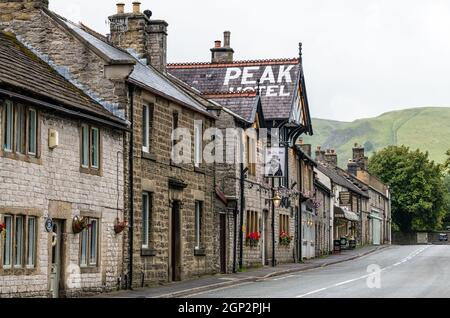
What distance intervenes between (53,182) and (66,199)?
932 millimetres

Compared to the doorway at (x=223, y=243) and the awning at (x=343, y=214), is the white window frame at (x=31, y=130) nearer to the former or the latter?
the doorway at (x=223, y=243)

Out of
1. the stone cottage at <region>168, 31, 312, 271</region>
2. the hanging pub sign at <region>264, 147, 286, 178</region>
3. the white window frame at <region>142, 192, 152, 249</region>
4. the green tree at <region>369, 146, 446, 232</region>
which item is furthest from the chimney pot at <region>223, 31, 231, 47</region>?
the green tree at <region>369, 146, 446, 232</region>

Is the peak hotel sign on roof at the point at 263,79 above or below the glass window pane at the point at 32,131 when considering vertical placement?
above

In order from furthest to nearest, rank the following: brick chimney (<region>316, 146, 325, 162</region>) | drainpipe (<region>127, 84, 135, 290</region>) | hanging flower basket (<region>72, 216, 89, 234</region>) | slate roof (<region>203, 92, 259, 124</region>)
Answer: brick chimney (<region>316, 146, 325, 162</region>), slate roof (<region>203, 92, 259, 124</region>), drainpipe (<region>127, 84, 135, 290</region>), hanging flower basket (<region>72, 216, 89, 234</region>)

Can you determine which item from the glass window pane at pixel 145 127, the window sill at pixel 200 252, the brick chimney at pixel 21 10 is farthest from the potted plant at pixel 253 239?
the brick chimney at pixel 21 10

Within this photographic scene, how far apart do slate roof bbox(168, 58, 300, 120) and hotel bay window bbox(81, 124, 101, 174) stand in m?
22.2

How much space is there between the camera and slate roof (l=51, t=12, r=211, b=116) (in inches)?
1286

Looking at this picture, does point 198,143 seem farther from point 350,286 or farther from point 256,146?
point 350,286

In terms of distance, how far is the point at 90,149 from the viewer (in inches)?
1181

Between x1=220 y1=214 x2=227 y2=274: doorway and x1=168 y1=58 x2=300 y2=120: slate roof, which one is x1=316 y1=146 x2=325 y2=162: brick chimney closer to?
x1=168 y1=58 x2=300 y2=120: slate roof

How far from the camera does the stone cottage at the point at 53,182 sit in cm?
2559

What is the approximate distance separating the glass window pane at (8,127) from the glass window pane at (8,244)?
174cm

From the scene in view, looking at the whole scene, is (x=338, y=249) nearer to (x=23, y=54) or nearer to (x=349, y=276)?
(x=349, y=276)

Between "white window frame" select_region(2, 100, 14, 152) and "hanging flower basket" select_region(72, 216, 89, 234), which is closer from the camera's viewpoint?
"white window frame" select_region(2, 100, 14, 152)
